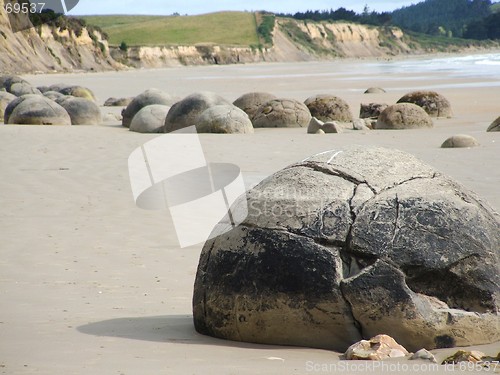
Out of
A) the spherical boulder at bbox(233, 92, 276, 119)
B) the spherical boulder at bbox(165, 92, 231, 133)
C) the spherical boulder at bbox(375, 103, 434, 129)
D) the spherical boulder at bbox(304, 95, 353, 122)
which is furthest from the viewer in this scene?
the spherical boulder at bbox(233, 92, 276, 119)

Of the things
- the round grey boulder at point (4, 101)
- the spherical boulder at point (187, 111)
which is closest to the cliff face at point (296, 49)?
the round grey boulder at point (4, 101)

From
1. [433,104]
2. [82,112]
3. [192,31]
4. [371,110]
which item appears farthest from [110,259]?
[192,31]

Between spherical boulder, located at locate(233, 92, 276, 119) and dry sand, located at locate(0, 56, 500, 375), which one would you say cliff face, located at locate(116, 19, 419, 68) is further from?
dry sand, located at locate(0, 56, 500, 375)

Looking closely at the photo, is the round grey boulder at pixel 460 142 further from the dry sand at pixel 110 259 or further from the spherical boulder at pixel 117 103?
the spherical boulder at pixel 117 103

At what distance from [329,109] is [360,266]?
16529 millimetres

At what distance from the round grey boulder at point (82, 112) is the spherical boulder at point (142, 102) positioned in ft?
2.42

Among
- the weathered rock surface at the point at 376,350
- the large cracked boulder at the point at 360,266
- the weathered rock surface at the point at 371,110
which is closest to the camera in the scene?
the weathered rock surface at the point at 376,350

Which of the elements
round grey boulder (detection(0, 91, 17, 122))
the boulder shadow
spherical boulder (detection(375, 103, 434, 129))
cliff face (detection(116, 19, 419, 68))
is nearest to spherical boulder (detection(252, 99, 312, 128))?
spherical boulder (detection(375, 103, 434, 129))

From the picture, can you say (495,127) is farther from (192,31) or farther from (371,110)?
(192,31)

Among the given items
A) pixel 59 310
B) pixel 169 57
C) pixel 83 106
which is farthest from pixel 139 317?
pixel 169 57

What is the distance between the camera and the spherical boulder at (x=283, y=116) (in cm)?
1944

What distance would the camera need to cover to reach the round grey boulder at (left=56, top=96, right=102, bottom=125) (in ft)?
68.6

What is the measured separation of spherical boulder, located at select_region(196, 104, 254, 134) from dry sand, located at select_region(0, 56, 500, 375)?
50 cm

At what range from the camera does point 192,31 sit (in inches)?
4688
